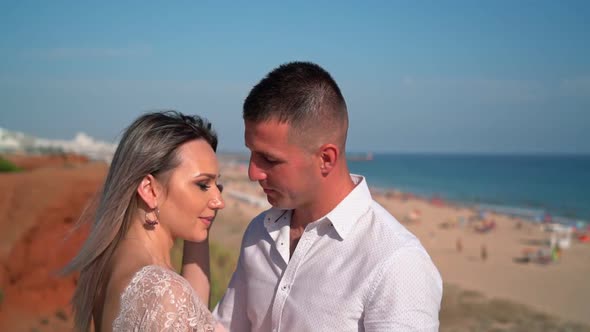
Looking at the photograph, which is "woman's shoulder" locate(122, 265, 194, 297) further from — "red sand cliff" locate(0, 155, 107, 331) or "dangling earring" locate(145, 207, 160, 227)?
"red sand cliff" locate(0, 155, 107, 331)

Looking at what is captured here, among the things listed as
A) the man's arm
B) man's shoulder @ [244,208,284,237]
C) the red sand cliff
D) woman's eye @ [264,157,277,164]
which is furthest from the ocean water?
woman's eye @ [264,157,277,164]

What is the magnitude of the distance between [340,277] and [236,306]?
0.87 meters

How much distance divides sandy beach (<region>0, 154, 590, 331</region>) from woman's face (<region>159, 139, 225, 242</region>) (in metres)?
0.93

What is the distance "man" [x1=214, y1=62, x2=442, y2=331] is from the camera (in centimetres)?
288

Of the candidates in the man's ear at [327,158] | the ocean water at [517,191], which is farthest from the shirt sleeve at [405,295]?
the ocean water at [517,191]

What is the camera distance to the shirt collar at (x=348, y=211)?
3.14 meters

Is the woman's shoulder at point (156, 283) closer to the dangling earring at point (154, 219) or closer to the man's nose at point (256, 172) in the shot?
the dangling earring at point (154, 219)

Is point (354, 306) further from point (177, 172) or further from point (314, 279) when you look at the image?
point (177, 172)

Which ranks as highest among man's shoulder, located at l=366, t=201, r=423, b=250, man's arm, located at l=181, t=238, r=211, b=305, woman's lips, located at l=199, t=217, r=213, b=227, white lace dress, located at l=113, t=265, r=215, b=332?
man's shoulder, located at l=366, t=201, r=423, b=250

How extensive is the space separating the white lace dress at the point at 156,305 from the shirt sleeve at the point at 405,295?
83 cm

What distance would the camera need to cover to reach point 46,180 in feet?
38.2

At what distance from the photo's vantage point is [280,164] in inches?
129

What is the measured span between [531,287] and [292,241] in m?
18.5

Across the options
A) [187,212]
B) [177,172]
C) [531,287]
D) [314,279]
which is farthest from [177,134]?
[531,287]
